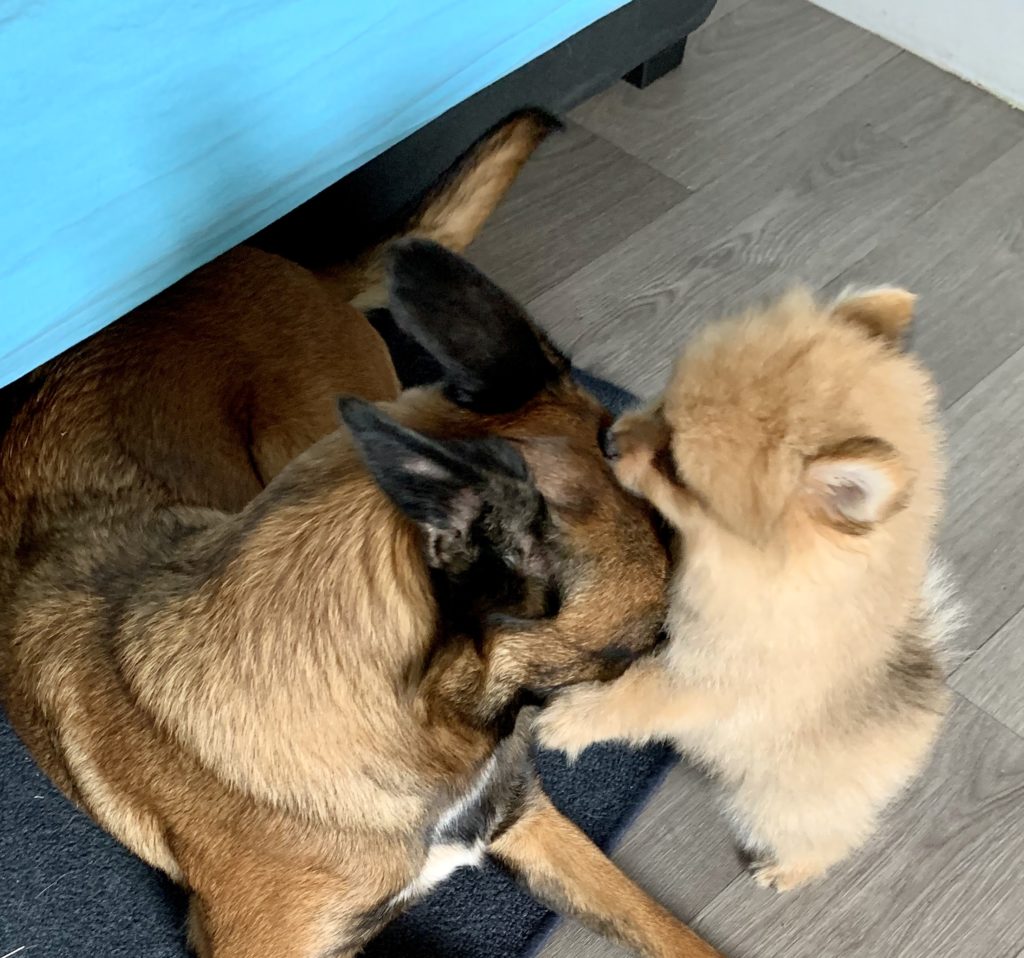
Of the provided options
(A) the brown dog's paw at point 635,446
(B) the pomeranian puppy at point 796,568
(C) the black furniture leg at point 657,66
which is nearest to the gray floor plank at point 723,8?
(C) the black furniture leg at point 657,66

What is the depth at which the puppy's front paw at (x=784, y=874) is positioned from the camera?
4.24 feet

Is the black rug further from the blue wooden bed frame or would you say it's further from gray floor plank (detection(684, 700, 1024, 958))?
the blue wooden bed frame

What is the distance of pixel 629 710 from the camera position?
3.74 feet

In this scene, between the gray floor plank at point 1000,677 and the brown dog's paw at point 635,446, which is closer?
the brown dog's paw at point 635,446

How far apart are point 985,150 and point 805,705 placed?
1533 mm

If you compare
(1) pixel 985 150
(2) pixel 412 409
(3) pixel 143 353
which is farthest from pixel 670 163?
(2) pixel 412 409

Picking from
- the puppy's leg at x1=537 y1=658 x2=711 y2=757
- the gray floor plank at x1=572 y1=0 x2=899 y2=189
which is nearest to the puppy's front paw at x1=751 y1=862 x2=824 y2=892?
the puppy's leg at x1=537 y1=658 x2=711 y2=757

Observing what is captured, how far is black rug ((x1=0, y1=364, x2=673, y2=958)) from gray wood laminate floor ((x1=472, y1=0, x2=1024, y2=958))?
0.05m

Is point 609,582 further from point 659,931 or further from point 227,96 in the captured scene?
point 227,96

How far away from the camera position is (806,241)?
6.51ft

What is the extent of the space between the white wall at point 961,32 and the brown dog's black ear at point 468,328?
5.73 feet

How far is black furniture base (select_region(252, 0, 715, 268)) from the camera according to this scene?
1691 millimetres

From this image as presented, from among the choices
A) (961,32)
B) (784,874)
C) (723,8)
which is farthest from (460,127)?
(784,874)

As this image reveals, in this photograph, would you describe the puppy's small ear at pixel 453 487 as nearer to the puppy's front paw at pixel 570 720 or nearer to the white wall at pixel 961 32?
the puppy's front paw at pixel 570 720
